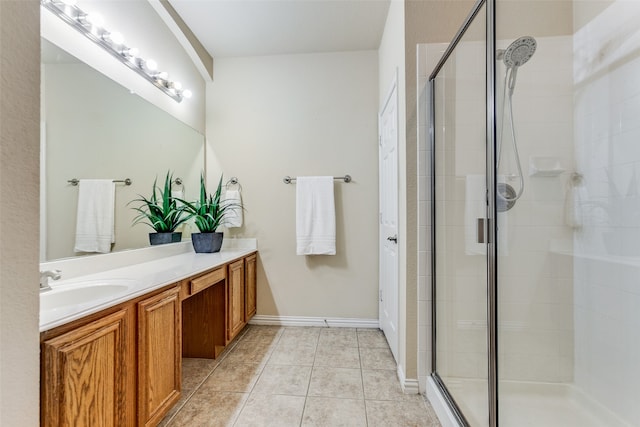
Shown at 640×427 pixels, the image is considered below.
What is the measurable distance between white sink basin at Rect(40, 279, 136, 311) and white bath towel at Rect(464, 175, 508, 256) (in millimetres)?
1538

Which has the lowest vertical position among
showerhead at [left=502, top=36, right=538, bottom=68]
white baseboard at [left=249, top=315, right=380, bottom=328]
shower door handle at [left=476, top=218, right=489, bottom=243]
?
white baseboard at [left=249, top=315, right=380, bottom=328]

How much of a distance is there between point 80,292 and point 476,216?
6.02 ft

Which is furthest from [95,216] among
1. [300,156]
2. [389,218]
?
[389,218]

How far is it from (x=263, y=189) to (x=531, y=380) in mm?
2326

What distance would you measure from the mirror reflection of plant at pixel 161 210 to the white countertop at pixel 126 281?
252mm

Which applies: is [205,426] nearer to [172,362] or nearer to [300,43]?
[172,362]

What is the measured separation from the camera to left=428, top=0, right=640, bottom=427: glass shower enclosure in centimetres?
125

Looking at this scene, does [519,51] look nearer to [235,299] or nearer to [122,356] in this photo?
[122,356]

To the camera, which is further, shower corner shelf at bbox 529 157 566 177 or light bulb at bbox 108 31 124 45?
light bulb at bbox 108 31 124 45

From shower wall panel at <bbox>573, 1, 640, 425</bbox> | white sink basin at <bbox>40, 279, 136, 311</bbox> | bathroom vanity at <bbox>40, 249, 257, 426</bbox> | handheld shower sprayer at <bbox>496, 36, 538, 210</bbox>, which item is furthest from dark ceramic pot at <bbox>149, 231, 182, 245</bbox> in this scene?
shower wall panel at <bbox>573, 1, 640, 425</bbox>

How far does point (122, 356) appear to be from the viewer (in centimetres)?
107

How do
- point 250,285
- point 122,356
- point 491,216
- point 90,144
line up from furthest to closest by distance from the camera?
1. point 250,285
2. point 90,144
3. point 491,216
4. point 122,356

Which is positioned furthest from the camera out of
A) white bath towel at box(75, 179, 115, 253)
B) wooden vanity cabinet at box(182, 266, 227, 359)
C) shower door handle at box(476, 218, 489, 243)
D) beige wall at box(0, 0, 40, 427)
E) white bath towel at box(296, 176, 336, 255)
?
white bath towel at box(296, 176, 336, 255)

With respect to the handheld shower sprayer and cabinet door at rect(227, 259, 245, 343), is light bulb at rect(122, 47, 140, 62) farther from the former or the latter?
the handheld shower sprayer
